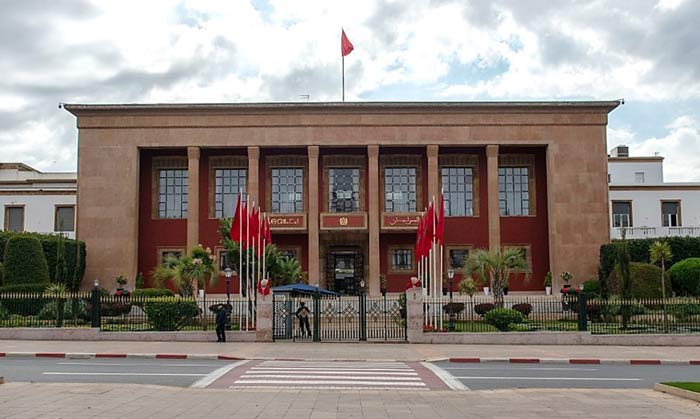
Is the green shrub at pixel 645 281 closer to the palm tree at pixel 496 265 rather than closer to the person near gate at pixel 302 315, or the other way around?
the palm tree at pixel 496 265

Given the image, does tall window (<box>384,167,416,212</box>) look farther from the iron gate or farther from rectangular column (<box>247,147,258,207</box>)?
the iron gate

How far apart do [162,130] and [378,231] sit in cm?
1602

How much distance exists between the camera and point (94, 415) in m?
10.9

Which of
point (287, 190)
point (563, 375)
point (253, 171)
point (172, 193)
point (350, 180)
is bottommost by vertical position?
point (563, 375)

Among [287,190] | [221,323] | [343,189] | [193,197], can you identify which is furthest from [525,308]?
[193,197]

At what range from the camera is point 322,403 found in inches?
488

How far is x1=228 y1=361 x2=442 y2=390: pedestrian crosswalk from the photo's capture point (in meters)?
15.3

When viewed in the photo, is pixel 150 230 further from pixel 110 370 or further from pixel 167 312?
pixel 110 370

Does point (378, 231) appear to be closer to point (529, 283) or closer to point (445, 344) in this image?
point (529, 283)

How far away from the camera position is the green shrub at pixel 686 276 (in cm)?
3975

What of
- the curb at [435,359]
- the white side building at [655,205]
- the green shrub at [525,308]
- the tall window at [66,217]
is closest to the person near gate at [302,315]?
the curb at [435,359]

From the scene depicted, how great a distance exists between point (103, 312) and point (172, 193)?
70.0ft

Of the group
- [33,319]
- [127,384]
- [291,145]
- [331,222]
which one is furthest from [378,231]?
[127,384]

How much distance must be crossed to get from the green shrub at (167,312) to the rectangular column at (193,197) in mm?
18971
